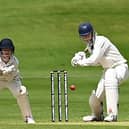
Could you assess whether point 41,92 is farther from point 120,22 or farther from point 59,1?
point 59,1

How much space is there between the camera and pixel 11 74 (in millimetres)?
15398

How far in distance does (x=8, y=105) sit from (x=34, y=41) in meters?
21.6

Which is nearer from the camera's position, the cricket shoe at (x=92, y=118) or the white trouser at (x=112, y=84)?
the white trouser at (x=112, y=84)

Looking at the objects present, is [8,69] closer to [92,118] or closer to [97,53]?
[97,53]

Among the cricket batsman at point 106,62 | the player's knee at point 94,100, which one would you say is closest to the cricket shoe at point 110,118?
the cricket batsman at point 106,62

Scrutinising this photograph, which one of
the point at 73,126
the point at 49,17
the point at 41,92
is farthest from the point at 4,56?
the point at 49,17

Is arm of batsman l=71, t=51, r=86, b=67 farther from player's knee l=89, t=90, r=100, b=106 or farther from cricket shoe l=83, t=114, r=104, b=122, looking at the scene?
cricket shoe l=83, t=114, r=104, b=122

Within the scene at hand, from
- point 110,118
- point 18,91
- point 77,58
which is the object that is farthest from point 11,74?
point 110,118

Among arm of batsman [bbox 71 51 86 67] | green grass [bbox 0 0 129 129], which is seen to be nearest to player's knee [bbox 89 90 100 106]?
arm of batsman [bbox 71 51 86 67]

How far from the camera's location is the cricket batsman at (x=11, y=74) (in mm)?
15203

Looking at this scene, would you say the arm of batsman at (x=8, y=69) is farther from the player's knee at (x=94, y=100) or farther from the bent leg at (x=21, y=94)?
the player's knee at (x=94, y=100)

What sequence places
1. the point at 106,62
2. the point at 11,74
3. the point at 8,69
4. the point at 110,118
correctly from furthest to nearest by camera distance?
the point at 11,74
the point at 8,69
the point at 106,62
the point at 110,118

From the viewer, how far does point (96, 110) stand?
50.4ft

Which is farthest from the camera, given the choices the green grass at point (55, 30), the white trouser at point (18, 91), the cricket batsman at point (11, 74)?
the green grass at point (55, 30)
